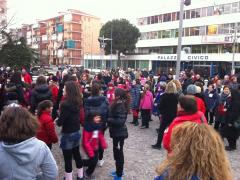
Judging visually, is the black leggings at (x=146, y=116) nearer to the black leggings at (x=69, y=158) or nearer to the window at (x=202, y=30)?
the black leggings at (x=69, y=158)

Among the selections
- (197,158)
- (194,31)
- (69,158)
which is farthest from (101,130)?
(194,31)

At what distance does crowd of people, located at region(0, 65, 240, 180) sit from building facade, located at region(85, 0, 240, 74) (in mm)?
30038

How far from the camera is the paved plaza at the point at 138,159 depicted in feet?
20.3

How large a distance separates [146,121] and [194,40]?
145 ft

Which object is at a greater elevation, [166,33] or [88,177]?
[166,33]

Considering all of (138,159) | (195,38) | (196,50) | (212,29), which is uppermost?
(212,29)

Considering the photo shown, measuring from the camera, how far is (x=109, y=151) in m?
7.77

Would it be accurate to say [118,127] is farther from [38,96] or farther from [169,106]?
[38,96]

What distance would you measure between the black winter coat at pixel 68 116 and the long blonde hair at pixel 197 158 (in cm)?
305

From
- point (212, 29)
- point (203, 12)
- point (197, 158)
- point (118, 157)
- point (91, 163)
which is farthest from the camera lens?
point (203, 12)

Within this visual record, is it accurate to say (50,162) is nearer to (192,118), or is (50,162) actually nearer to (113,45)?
(192,118)

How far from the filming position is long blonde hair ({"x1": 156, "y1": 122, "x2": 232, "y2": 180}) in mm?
2188

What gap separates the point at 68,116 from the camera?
17.0ft

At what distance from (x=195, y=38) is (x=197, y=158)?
52.3m
